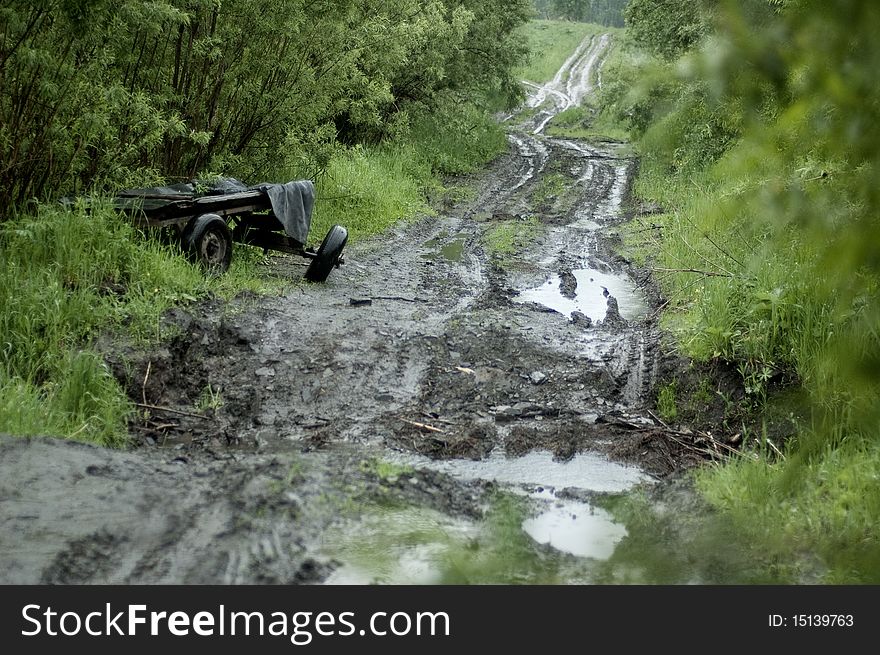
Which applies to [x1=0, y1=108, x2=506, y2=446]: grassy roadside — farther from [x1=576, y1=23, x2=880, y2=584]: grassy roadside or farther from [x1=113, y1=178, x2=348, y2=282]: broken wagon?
[x1=576, y1=23, x2=880, y2=584]: grassy roadside

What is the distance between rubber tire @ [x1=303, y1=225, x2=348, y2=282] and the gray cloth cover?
10.3 inches

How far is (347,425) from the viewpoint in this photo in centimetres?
588

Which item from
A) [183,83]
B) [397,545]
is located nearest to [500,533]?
[397,545]

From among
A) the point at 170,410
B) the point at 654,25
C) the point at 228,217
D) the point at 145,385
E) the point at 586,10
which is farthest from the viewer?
the point at 586,10

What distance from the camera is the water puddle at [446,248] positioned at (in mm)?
11820

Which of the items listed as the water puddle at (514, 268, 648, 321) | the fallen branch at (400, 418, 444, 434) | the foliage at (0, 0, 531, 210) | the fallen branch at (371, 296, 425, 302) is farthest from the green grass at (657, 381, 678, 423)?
the foliage at (0, 0, 531, 210)

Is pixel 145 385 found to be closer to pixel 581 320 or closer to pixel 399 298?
pixel 399 298

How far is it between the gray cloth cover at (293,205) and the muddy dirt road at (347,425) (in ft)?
2.24

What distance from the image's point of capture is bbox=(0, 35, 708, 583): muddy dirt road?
3.65 meters

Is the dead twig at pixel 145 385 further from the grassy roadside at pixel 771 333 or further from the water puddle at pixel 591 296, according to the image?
the water puddle at pixel 591 296

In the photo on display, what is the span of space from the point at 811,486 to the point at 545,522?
1.34 meters

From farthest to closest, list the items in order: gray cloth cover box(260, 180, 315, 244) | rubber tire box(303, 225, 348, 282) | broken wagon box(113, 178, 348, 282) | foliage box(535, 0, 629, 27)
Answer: foliage box(535, 0, 629, 27) → rubber tire box(303, 225, 348, 282) → gray cloth cover box(260, 180, 315, 244) → broken wagon box(113, 178, 348, 282)

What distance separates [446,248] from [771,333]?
22.1 feet

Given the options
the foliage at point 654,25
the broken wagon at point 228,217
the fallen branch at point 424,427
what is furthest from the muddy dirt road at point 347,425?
the foliage at point 654,25
